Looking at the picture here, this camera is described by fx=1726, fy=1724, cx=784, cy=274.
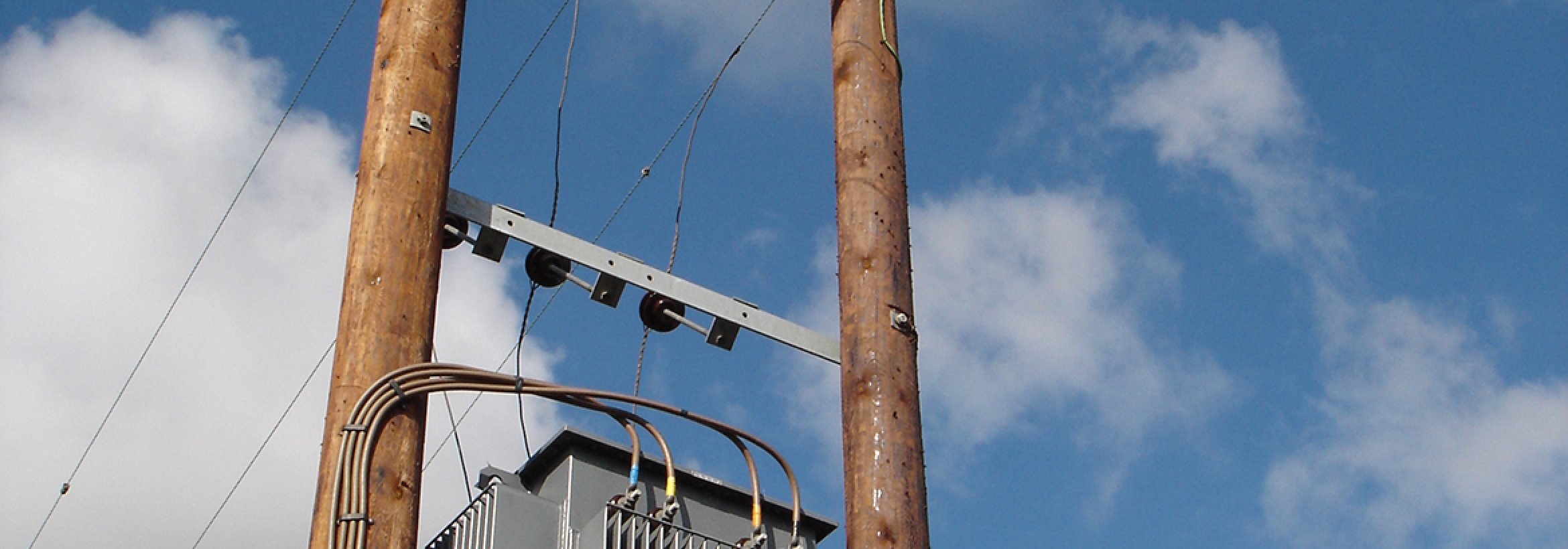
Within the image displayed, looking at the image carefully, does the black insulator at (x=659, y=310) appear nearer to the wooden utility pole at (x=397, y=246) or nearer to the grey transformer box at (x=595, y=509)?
the grey transformer box at (x=595, y=509)

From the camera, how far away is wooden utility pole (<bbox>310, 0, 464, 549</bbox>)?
527 centimetres

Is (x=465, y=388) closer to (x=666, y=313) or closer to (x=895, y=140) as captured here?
(x=666, y=313)

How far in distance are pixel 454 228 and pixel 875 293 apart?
61.1 inches

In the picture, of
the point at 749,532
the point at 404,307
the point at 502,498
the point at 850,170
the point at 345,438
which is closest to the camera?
the point at 345,438

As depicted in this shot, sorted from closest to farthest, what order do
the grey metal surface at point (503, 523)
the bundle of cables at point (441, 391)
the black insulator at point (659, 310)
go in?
the bundle of cables at point (441, 391), the grey metal surface at point (503, 523), the black insulator at point (659, 310)

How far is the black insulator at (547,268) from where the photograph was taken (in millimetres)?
6664

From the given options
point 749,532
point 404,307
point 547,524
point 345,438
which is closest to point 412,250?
point 404,307

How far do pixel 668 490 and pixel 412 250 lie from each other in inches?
60.4

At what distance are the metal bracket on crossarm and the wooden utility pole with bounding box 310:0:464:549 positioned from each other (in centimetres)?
34

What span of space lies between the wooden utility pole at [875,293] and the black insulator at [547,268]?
111 centimetres

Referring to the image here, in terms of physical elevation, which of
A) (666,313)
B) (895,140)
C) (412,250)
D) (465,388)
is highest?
(895,140)

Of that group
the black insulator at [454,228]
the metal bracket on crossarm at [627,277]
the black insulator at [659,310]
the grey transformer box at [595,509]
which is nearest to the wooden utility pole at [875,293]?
the metal bracket on crossarm at [627,277]

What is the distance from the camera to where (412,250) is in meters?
5.72

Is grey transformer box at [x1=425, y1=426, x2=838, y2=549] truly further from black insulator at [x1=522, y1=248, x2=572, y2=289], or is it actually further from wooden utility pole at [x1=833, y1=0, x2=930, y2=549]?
wooden utility pole at [x1=833, y1=0, x2=930, y2=549]
